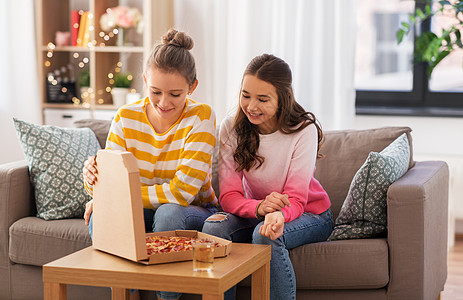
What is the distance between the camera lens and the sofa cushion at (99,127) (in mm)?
2912

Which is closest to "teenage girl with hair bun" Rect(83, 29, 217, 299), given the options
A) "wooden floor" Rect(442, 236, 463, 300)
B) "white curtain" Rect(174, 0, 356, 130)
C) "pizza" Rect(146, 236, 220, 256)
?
"pizza" Rect(146, 236, 220, 256)

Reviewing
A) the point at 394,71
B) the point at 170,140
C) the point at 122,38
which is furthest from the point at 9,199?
the point at 394,71

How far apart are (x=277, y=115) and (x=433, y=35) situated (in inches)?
70.3

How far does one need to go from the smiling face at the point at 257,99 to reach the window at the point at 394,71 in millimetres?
1937

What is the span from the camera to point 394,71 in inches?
166

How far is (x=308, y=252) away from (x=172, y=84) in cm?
71

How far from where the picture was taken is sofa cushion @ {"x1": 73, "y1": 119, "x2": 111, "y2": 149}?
2.91 metres

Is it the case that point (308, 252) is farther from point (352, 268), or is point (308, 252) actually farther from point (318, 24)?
point (318, 24)

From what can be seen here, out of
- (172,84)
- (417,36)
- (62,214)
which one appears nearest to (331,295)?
(172,84)

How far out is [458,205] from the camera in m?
3.83

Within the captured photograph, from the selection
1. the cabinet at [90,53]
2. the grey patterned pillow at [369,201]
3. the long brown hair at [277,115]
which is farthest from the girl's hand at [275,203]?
the cabinet at [90,53]

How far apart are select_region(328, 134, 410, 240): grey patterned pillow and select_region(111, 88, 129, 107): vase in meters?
2.03

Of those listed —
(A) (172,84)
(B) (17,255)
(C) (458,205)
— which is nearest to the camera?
(A) (172,84)

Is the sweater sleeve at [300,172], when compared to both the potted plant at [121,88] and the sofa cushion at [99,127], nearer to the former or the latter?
the sofa cushion at [99,127]
